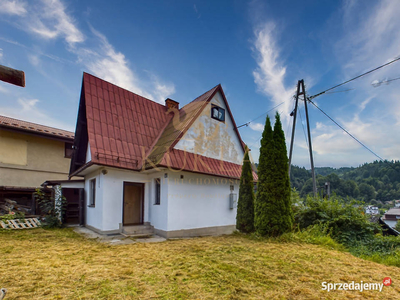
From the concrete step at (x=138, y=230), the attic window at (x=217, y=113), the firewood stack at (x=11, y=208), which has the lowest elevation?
the concrete step at (x=138, y=230)

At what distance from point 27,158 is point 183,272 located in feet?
40.7

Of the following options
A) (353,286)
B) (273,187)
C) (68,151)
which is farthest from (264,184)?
(68,151)

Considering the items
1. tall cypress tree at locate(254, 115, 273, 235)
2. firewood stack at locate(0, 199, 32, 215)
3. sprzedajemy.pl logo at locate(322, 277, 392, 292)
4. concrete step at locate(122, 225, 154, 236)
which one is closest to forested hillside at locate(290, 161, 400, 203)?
tall cypress tree at locate(254, 115, 273, 235)

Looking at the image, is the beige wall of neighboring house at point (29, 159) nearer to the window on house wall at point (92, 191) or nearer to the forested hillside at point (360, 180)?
the window on house wall at point (92, 191)

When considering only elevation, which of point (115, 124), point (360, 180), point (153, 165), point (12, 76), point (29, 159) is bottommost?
point (360, 180)

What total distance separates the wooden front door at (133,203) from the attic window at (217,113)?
427 cm

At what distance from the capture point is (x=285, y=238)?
579 centimetres

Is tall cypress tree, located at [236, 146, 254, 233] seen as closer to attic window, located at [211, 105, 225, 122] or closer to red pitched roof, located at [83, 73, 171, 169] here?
attic window, located at [211, 105, 225, 122]

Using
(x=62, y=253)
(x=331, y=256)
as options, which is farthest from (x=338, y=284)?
(x=62, y=253)

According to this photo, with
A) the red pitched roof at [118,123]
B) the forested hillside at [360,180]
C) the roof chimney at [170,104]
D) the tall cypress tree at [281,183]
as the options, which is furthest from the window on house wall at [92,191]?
the forested hillside at [360,180]

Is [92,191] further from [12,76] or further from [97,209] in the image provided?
[12,76]

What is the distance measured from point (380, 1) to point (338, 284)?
8.68 metres

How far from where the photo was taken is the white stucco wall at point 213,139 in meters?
8.12

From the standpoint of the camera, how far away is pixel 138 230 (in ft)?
24.1
